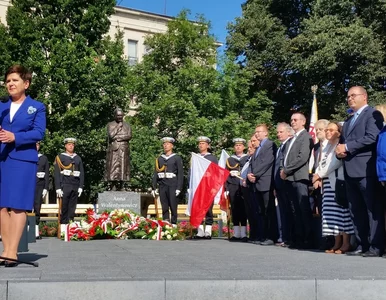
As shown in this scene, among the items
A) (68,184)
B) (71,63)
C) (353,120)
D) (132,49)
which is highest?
(132,49)

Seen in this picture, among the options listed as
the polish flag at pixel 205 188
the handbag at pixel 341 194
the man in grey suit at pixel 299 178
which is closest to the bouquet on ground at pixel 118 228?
the polish flag at pixel 205 188

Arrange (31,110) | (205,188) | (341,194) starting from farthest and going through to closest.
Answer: (205,188), (341,194), (31,110)

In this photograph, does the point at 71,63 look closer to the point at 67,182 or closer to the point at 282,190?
the point at 67,182

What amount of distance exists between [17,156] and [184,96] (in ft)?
97.8

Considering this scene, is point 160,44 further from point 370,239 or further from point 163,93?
point 370,239

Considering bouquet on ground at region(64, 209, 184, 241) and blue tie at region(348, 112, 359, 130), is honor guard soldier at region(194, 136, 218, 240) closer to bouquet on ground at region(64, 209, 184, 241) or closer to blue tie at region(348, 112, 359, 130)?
bouquet on ground at region(64, 209, 184, 241)

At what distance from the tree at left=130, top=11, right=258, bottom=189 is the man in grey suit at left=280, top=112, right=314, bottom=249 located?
23.4 meters

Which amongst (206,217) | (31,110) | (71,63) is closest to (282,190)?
(206,217)

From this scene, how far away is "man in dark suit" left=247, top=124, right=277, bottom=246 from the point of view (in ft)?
38.9

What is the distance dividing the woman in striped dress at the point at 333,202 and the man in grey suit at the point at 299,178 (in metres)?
0.35

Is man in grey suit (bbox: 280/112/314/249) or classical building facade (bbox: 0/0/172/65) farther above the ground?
classical building facade (bbox: 0/0/172/65)

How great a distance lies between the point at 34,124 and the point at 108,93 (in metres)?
24.1

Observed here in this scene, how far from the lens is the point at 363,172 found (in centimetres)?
888

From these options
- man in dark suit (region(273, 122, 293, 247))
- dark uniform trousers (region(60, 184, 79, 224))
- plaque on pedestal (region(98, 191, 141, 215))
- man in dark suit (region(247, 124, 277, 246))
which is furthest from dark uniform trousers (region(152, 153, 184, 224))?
man in dark suit (region(273, 122, 293, 247))
